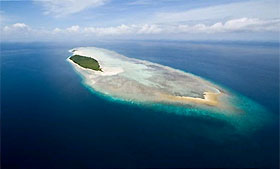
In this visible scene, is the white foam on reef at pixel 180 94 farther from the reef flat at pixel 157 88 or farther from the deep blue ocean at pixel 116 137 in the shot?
the deep blue ocean at pixel 116 137

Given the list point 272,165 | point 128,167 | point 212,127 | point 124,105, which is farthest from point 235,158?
point 124,105

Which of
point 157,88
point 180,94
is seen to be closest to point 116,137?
point 180,94

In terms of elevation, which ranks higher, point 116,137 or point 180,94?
point 180,94

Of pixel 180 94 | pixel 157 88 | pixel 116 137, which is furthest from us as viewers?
pixel 157 88

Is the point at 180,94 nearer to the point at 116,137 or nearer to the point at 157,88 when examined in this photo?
the point at 157,88

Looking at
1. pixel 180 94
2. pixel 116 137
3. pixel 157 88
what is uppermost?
pixel 157 88

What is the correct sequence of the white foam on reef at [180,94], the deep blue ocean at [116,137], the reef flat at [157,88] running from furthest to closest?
the reef flat at [157,88] → the white foam on reef at [180,94] → the deep blue ocean at [116,137]

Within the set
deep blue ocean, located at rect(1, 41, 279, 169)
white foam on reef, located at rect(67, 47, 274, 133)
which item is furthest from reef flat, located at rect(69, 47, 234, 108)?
deep blue ocean, located at rect(1, 41, 279, 169)

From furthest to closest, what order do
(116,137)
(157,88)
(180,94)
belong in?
(157,88) → (180,94) → (116,137)

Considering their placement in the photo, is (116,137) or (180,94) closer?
(116,137)

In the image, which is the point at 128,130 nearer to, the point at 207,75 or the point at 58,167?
the point at 58,167

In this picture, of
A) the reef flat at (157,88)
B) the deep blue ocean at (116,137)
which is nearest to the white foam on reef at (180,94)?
the reef flat at (157,88)
